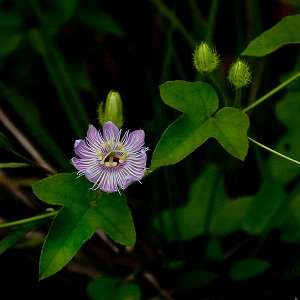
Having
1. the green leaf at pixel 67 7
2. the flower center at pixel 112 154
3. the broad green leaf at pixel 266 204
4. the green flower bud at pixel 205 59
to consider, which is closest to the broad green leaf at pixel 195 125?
the green flower bud at pixel 205 59

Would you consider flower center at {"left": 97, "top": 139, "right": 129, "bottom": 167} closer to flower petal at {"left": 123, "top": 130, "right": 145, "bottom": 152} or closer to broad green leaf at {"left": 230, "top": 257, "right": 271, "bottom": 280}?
flower petal at {"left": 123, "top": 130, "right": 145, "bottom": 152}

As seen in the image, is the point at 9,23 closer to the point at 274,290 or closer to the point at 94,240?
the point at 94,240

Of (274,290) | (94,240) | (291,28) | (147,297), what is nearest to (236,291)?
(274,290)

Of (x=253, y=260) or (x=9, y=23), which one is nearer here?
(x=253, y=260)

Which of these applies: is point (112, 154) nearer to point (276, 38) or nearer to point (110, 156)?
point (110, 156)

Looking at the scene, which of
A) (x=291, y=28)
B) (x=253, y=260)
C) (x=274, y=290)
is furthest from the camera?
(x=274, y=290)

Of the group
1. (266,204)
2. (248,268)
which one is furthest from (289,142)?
(248,268)

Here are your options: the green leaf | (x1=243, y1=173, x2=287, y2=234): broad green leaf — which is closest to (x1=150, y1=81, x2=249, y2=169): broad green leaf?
(x1=243, y1=173, x2=287, y2=234): broad green leaf
